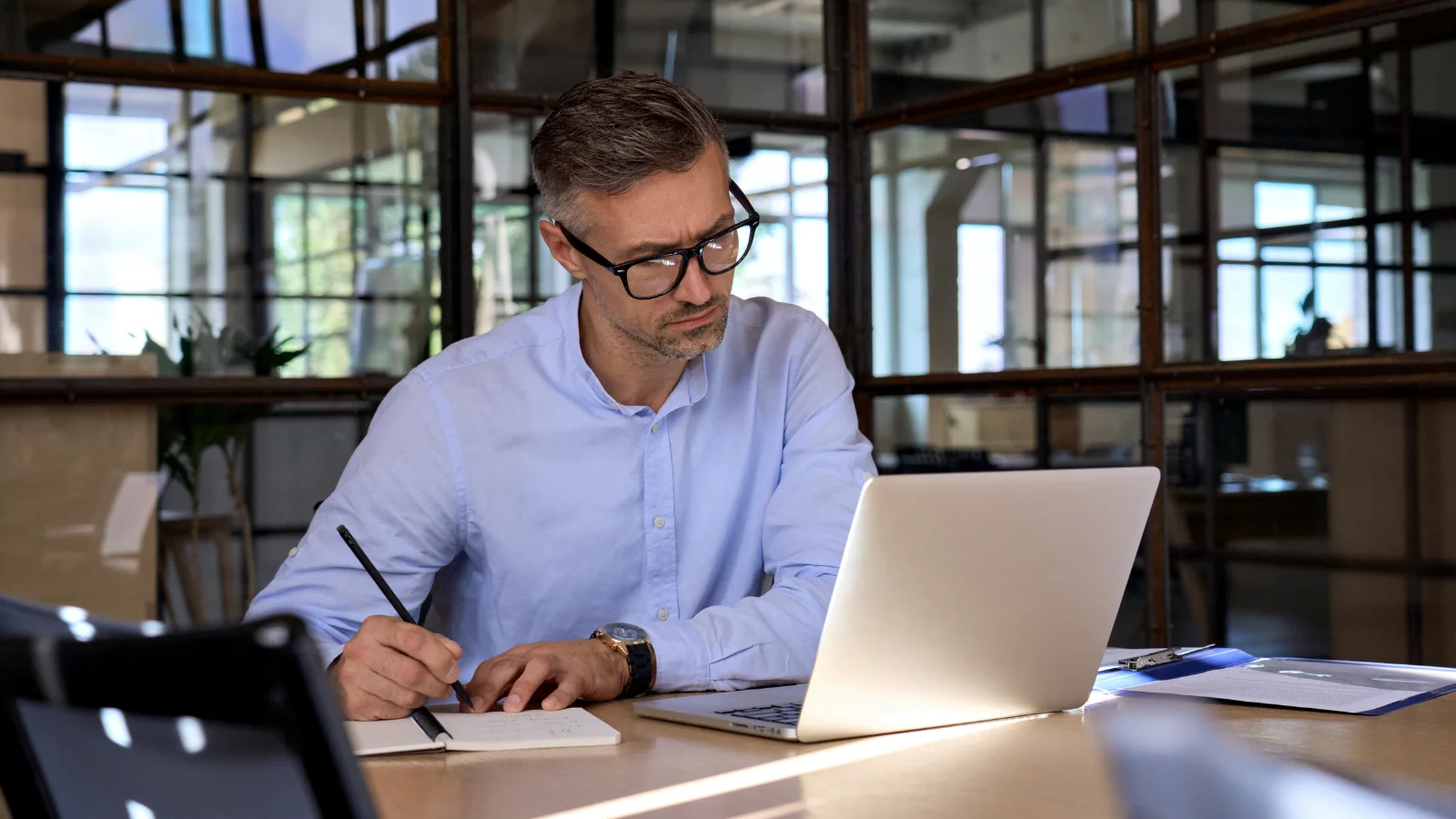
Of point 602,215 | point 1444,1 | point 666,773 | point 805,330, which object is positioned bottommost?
point 666,773

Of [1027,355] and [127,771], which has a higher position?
[1027,355]

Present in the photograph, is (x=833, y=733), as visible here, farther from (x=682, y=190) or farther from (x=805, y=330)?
(x=805, y=330)

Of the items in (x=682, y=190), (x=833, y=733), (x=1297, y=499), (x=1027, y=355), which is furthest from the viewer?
(x=1027, y=355)

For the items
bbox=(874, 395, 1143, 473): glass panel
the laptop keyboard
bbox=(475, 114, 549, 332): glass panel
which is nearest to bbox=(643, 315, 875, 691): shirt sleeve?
the laptop keyboard

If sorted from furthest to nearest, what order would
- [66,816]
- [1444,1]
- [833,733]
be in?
[1444,1] < [833,733] < [66,816]

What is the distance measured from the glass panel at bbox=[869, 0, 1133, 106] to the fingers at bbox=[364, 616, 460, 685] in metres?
2.73

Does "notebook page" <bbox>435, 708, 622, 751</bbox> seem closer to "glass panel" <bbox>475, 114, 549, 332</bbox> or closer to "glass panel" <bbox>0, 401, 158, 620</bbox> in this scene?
"glass panel" <bbox>0, 401, 158, 620</bbox>

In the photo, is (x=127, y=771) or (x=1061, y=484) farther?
(x=1061, y=484)

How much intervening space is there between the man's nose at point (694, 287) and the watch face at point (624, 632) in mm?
475

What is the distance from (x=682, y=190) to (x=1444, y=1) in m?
1.93

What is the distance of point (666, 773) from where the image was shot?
1.18 meters

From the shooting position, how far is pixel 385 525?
1.83 m

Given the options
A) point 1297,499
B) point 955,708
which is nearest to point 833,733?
point 955,708

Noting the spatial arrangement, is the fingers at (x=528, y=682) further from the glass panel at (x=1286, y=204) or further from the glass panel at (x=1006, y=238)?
the glass panel at (x=1006, y=238)
